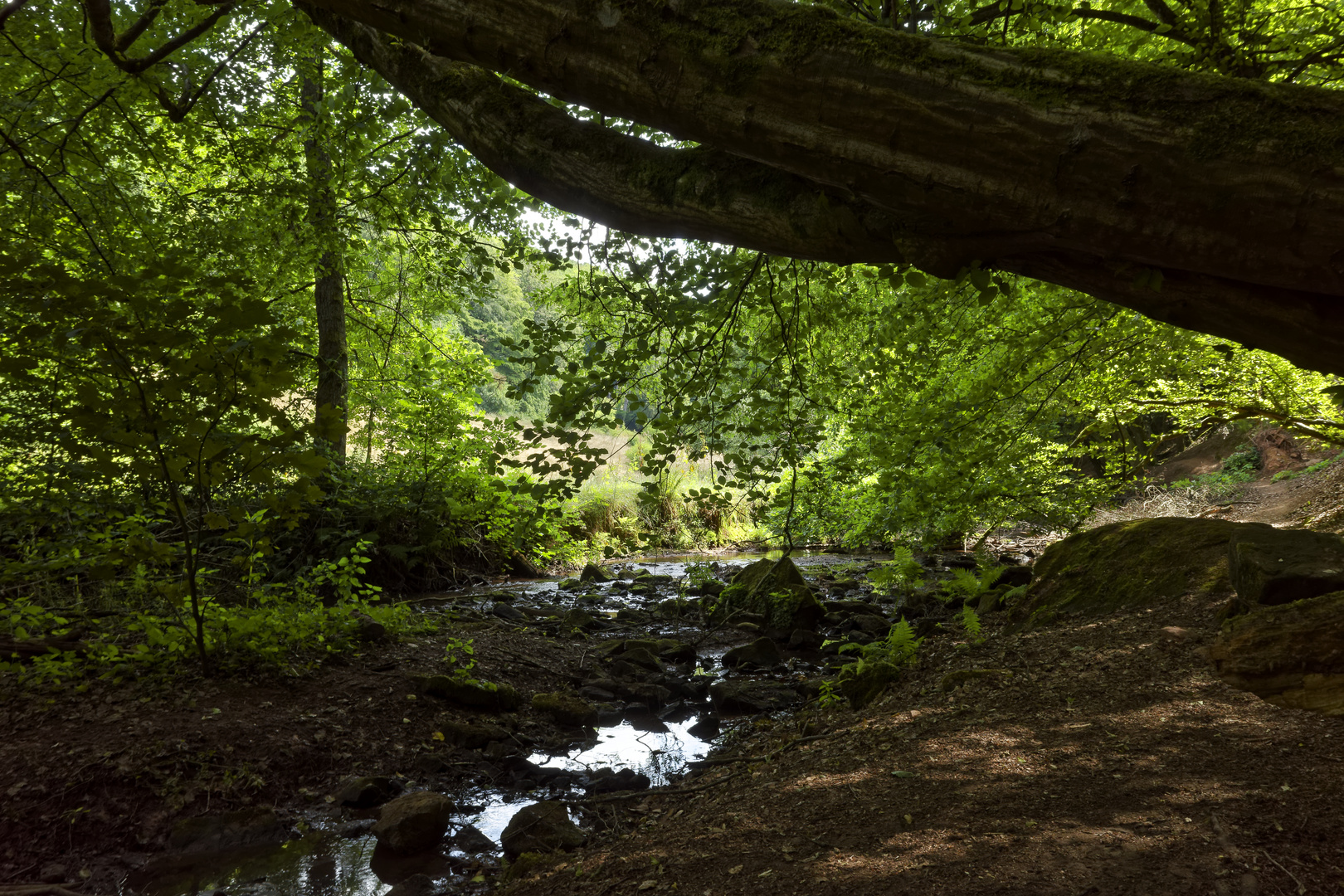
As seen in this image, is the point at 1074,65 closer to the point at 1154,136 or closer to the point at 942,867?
the point at 1154,136

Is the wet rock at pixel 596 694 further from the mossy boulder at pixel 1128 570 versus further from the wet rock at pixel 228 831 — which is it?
the mossy boulder at pixel 1128 570

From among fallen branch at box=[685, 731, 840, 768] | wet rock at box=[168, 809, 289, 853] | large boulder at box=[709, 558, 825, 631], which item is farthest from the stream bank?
large boulder at box=[709, 558, 825, 631]

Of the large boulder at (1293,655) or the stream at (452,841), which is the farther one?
the stream at (452,841)

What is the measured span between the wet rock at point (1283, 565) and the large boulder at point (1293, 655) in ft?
2.19

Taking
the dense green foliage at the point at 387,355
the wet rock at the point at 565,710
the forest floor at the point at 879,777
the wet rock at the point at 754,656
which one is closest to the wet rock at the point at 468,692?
the forest floor at the point at 879,777

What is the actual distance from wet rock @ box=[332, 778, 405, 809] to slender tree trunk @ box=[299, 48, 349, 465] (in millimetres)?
2228

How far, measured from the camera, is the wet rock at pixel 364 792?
15.0 ft

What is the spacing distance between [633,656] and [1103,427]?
6592 millimetres

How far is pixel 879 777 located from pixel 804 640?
5.15 m

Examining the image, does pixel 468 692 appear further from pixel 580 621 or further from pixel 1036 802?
pixel 1036 802

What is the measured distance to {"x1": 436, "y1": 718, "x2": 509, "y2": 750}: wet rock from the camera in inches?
217

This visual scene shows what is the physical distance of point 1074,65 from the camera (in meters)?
2.17

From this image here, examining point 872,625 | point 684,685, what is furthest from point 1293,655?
point 872,625

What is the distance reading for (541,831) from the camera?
4.20 m
